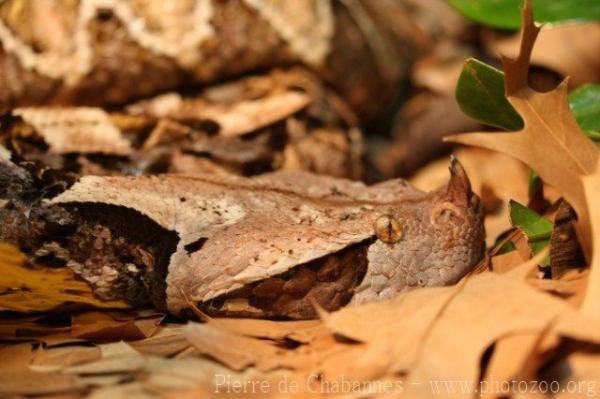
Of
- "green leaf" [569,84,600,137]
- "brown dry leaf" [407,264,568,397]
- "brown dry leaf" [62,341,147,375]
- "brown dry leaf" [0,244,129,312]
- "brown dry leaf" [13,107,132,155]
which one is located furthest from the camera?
"brown dry leaf" [13,107,132,155]

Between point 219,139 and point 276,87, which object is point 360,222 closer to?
point 219,139

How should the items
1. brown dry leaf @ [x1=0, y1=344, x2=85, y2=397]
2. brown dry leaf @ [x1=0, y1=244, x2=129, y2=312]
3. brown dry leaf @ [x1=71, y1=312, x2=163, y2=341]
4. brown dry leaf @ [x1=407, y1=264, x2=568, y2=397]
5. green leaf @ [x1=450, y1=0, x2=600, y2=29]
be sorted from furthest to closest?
green leaf @ [x1=450, y1=0, x2=600, y2=29], brown dry leaf @ [x1=0, y1=244, x2=129, y2=312], brown dry leaf @ [x1=71, y1=312, x2=163, y2=341], brown dry leaf @ [x1=0, y1=344, x2=85, y2=397], brown dry leaf @ [x1=407, y1=264, x2=568, y2=397]

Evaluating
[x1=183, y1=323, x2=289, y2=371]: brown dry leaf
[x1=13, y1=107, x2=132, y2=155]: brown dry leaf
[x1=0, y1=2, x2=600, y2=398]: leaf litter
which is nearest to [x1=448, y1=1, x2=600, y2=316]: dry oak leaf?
[x1=0, y1=2, x2=600, y2=398]: leaf litter

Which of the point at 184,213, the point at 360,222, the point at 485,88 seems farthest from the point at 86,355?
the point at 485,88

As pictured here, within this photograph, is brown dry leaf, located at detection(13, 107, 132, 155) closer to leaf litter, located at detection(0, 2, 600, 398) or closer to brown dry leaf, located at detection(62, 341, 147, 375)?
leaf litter, located at detection(0, 2, 600, 398)

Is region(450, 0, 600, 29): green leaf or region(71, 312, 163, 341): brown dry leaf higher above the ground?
region(450, 0, 600, 29): green leaf

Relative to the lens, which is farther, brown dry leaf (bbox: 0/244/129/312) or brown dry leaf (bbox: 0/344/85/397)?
brown dry leaf (bbox: 0/244/129/312)

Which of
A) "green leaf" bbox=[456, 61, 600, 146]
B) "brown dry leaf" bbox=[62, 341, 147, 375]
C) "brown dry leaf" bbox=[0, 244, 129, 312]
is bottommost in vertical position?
"brown dry leaf" bbox=[62, 341, 147, 375]

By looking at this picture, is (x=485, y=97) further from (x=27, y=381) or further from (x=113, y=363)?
(x=27, y=381)
